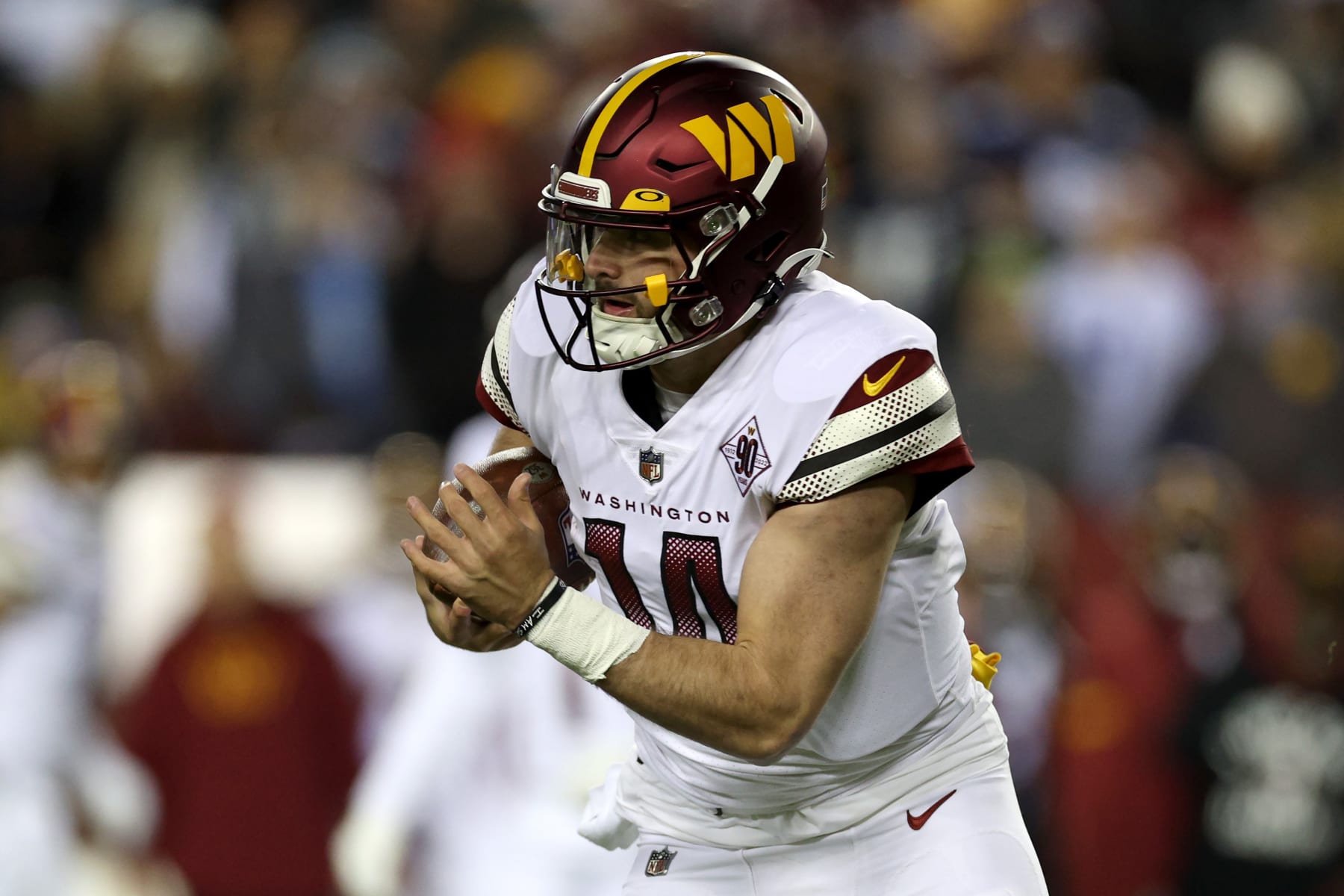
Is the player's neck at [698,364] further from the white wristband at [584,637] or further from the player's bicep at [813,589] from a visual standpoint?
the white wristband at [584,637]

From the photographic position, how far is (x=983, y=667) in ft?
10.3

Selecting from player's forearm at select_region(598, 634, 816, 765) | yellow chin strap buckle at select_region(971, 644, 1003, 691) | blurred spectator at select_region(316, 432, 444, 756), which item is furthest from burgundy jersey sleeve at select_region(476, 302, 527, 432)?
blurred spectator at select_region(316, 432, 444, 756)

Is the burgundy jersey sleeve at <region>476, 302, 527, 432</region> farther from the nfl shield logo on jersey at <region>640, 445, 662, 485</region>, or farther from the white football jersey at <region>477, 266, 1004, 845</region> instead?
the nfl shield logo on jersey at <region>640, 445, 662, 485</region>

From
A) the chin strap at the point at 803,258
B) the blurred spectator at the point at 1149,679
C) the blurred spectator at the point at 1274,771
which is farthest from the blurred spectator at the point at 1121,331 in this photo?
the chin strap at the point at 803,258

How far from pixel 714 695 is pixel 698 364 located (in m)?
0.59

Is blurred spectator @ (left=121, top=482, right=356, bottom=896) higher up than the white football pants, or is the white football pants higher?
the white football pants

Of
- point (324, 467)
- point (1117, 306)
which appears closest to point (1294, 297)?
point (1117, 306)

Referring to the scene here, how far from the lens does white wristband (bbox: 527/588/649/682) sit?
253 cm

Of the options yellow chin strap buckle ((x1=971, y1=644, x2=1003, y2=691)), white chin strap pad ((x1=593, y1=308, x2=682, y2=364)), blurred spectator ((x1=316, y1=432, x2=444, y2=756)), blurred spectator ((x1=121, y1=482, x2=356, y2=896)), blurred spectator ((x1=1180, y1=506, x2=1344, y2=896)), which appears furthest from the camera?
blurred spectator ((x1=316, y1=432, x2=444, y2=756))

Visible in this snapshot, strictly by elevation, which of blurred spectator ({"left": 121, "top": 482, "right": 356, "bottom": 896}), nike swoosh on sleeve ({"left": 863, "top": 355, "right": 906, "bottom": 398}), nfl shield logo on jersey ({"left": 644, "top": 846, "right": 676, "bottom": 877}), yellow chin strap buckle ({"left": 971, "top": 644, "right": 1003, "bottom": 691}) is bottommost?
blurred spectator ({"left": 121, "top": 482, "right": 356, "bottom": 896})

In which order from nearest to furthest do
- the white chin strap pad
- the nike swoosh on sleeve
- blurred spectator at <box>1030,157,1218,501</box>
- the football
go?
1. the nike swoosh on sleeve
2. the white chin strap pad
3. the football
4. blurred spectator at <box>1030,157,1218,501</box>

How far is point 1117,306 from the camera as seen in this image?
283 inches

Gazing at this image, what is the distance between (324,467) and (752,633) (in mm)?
4691

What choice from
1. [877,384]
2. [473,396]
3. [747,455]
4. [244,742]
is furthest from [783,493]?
[473,396]
